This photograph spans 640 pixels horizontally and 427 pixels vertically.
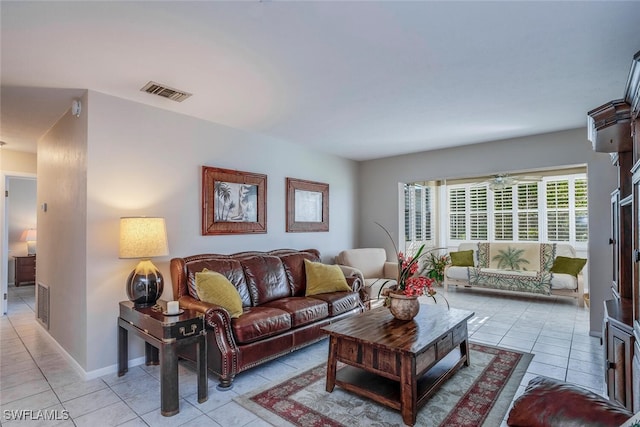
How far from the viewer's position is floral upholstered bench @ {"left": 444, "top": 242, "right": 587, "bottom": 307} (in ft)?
18.0

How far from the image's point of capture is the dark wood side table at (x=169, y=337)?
2314mm

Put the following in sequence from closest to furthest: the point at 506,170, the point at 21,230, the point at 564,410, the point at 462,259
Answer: the point at 564,410, the point at 506,170, the point at 462,259, the point at 21,230

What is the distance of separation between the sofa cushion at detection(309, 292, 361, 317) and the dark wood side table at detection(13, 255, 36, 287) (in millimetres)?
6702

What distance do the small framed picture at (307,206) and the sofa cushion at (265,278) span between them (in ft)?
3.03

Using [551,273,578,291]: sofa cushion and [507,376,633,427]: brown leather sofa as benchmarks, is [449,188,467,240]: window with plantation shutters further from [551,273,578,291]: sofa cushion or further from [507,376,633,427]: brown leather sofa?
[507,376,633,427]: brown leather sofa

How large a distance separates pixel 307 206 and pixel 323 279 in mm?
1404

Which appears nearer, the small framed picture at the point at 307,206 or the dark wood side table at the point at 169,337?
the dark wood side table at the point at 169,337

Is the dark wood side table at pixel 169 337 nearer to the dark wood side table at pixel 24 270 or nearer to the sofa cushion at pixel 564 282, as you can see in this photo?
the sofa cushion at pixel 564 282

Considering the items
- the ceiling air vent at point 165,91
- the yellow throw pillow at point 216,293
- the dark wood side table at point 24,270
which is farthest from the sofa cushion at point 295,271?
the dark wood side table at point 24,270

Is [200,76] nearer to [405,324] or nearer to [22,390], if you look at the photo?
[405,324]

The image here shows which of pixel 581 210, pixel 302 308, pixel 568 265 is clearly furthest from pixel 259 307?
pixel 581 210

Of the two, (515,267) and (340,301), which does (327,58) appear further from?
(515,267)

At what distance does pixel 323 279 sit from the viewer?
4031 mm

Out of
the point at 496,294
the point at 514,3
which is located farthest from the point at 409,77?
the point at 496,294
